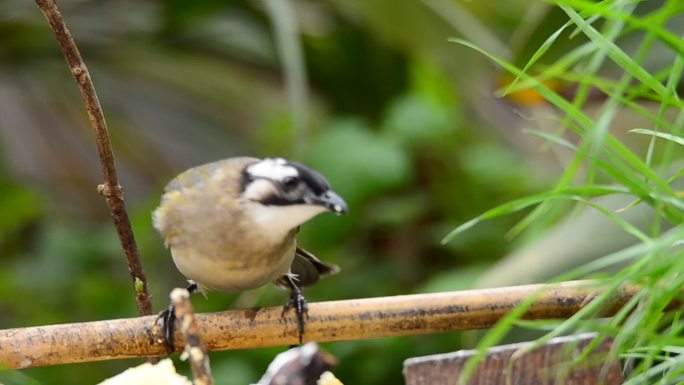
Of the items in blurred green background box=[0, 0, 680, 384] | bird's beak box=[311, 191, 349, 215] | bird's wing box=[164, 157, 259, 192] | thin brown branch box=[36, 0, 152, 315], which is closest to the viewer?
thin brown branch box=[36, 0, 152, 315]

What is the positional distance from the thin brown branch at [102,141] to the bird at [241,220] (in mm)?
102

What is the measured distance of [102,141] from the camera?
0.90 meters

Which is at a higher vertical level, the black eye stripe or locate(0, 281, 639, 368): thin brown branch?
the black eye stripe

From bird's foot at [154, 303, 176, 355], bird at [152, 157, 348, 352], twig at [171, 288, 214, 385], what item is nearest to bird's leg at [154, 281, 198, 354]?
bird's foot at [154, 303, 176, 355]

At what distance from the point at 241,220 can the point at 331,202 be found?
12 centimetres

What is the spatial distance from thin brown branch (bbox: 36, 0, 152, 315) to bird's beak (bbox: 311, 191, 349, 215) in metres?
0.17

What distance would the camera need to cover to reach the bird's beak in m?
1.00

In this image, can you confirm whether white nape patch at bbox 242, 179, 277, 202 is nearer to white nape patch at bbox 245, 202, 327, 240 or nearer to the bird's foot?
white nape patch at bbox 245, 202, 327, 240

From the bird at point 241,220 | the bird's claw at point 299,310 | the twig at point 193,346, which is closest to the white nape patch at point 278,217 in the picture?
the bird at point 241,220

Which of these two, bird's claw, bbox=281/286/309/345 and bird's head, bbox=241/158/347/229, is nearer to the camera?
bird's claw, bbox=281/286/309/345

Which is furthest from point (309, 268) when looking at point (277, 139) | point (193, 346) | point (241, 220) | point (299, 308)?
point (277, 139)

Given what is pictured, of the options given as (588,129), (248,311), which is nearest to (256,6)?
(248,311)

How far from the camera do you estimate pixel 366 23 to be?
6.62 ft

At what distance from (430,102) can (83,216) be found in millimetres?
921
